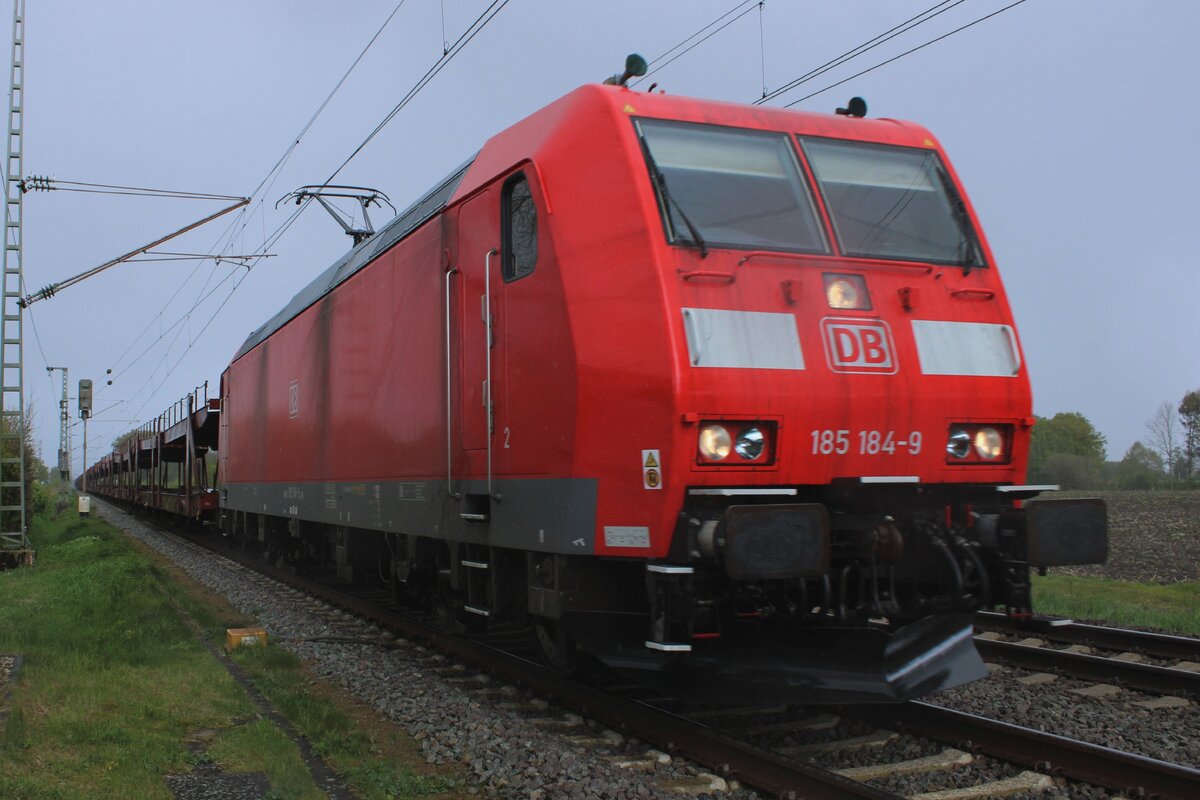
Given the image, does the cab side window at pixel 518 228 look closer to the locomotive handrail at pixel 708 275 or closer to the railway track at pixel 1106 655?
the locomotive handrail at pixel 708 275

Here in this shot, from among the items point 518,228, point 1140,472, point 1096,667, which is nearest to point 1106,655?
point 1096,667

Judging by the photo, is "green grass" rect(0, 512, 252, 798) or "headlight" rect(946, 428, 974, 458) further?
"headlight" rect(946, 428, 974, 458)

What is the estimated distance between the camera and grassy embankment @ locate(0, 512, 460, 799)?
199 inches

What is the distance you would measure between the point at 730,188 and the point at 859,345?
1119mm

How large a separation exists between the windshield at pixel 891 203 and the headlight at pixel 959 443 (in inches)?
40.5

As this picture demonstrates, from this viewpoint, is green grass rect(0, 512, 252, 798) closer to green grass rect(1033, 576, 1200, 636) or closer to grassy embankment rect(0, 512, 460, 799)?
grassy embankment rect(0, 512, 460, 799)

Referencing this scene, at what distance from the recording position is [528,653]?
837cm

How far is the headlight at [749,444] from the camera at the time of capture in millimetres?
5043

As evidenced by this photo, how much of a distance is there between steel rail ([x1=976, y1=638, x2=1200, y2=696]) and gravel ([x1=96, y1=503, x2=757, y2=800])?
3.43 metres

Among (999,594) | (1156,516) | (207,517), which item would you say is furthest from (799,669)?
(1156,516)

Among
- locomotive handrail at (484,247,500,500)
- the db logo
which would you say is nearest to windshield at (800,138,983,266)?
the db logo

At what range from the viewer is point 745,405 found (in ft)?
16.4

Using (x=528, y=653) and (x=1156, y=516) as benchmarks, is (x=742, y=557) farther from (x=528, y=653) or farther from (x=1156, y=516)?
(x=1156, y=516)

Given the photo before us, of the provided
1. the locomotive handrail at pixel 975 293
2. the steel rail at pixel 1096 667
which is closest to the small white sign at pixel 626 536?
the locomotive handrail at pixel 975 293
